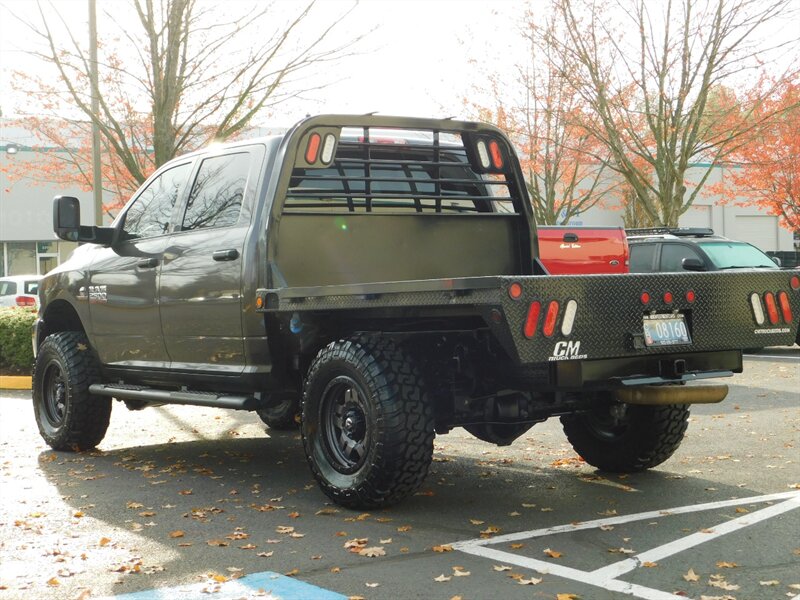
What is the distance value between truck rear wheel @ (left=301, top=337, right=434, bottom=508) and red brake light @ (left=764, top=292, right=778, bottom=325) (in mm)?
2013

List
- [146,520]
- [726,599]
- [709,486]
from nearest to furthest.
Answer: [726,599] → [146,520] → [709,486]

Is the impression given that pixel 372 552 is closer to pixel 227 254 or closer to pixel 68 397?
pixel 227 254

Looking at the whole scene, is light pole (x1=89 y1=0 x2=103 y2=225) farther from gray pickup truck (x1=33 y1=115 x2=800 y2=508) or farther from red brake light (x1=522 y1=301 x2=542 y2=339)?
red brake light (x1=522 y1=301 x2=542 y2=339)

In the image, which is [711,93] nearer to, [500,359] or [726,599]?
[500,359]

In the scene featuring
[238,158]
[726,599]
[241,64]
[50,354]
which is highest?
[241,64]

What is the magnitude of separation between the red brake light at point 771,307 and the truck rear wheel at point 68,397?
4.98 metres

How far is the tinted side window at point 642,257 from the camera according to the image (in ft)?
56.2

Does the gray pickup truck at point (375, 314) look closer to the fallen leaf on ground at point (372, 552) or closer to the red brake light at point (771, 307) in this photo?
the red brake light at point (771, 307)

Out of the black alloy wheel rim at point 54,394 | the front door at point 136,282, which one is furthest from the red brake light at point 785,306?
the black alloy wheel rim at point 54,394

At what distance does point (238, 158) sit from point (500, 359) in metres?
2.40

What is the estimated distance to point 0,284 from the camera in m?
27.7

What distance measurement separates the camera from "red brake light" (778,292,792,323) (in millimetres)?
6328

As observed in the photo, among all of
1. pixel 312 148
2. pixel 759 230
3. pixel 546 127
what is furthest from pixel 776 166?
pixel 312 148

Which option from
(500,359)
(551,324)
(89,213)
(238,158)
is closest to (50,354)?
(238,158)
